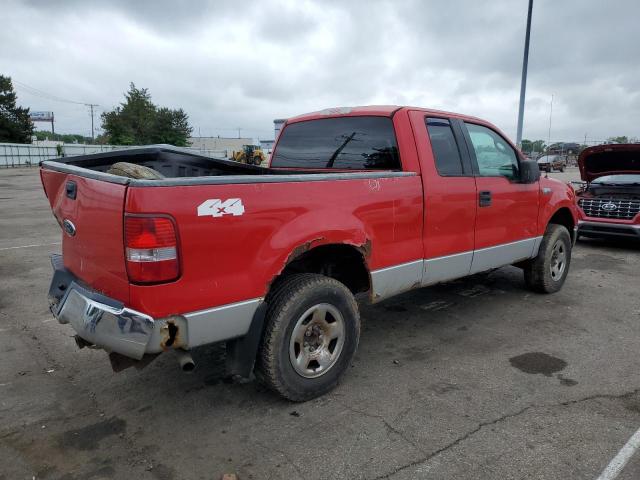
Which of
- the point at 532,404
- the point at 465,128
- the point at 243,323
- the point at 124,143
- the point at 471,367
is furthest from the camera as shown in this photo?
the point at 124,143

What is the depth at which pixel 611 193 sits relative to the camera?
356 inches

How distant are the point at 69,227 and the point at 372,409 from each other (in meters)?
2.22

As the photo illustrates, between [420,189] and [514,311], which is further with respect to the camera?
[514,311]

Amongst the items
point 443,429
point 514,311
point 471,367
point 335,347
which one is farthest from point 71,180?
point 514,311

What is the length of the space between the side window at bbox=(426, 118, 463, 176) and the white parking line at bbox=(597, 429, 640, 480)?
7.36 ft

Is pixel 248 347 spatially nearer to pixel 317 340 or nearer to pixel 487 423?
pixel 317 340

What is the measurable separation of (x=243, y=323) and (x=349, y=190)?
44.7 inches

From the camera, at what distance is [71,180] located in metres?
2.91

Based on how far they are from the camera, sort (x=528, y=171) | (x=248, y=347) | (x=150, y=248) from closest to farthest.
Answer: (x=150, y=248) → (x=248, y=347) → (x=528, y=171)

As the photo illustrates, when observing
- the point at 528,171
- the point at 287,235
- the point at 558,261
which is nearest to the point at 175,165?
the point at 287,235

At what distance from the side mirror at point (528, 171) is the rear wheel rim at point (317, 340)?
2.72m

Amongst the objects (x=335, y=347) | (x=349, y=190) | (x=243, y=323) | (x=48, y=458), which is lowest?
(x=48, y=458)

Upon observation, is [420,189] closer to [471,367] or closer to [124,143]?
[471,367]

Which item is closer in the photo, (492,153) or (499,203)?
(499,203)
